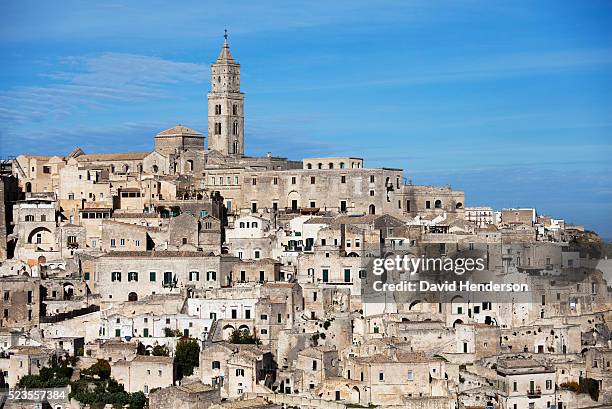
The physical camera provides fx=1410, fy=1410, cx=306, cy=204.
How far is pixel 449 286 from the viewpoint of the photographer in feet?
154

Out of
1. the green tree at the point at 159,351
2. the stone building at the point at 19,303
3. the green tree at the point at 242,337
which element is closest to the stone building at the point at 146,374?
the green tree at the point at 159,351

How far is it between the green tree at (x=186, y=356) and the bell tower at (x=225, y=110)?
867 inches

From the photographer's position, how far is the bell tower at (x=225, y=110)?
211 ft

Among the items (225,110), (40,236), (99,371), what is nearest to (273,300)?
(99,371)

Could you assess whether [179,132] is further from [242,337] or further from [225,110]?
[242,337]

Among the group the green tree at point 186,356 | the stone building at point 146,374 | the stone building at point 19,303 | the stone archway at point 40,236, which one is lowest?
the stone building at point 146,374

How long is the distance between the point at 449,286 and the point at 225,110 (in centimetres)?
2058

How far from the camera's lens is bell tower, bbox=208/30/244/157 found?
64188 millimetres

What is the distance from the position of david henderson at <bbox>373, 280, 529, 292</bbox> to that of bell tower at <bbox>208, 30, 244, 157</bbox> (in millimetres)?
18977

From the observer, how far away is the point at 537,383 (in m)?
42.4

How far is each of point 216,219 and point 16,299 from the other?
28.3 feet

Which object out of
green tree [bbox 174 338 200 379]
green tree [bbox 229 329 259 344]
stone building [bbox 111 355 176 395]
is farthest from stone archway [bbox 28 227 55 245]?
stone building [bbox 111 355 176 395]

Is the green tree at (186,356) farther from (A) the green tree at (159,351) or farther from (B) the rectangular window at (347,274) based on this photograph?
(B) the rectangular window at (347,274)

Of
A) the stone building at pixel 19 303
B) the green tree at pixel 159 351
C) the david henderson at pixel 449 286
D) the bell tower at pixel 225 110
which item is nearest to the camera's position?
the green tree at pixel 159 351
